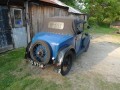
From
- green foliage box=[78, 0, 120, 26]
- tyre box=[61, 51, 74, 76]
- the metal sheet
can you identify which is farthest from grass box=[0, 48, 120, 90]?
green foliage box=[78, 0, 120, 26]

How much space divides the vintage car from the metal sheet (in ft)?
8.05

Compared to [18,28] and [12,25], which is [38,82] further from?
[18,28]

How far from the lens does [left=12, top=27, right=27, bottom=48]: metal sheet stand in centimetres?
812

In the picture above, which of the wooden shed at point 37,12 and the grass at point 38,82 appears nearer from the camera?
the grass at point 38,82

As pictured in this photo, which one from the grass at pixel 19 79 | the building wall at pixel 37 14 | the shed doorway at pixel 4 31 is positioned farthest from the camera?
the building wall at pixel 37 14

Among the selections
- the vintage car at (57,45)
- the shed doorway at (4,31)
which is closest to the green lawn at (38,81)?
the vintage car at (57,45)

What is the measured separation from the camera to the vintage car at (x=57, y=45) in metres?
4.94

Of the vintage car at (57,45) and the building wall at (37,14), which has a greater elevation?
the building wall at (37,14)

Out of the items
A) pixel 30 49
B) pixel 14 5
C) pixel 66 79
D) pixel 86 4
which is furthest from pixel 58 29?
pixel 86 4

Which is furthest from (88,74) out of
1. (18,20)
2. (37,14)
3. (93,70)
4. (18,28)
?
(37,14)

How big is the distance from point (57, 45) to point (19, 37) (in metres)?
4.06

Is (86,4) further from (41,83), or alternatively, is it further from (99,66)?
(41,83)

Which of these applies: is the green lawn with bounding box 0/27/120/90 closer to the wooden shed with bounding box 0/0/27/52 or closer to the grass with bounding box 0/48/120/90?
the grass with bounding box 0/48/120/90

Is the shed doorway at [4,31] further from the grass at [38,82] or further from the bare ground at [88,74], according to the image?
the bare ground at [88,74]
